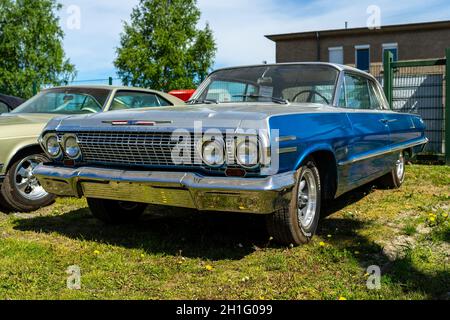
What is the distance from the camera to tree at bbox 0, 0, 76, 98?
19.2m

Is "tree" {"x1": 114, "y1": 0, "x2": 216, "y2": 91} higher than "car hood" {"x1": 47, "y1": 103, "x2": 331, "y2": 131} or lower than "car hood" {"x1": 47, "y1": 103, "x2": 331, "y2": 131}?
higher

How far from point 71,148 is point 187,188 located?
125 centimetres

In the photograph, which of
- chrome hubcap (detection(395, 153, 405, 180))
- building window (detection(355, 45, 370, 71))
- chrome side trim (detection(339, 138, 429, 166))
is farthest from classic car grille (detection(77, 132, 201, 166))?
building window (detection(355, 45, 370, 71))

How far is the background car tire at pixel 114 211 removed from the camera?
4574 millimetres

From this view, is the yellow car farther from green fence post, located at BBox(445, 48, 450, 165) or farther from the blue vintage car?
green fence post, located at BBox(445, 48, 450, 165)

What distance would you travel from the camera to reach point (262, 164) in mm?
3170

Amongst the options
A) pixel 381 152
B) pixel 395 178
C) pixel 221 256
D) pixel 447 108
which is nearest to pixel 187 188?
pixel 221 256

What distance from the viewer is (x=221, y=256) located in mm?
3688

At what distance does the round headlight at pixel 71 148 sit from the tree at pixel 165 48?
14426 mm

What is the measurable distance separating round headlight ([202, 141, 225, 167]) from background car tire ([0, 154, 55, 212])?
2.73 meters

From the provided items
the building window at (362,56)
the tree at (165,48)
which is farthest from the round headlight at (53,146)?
the building window at (362,56)

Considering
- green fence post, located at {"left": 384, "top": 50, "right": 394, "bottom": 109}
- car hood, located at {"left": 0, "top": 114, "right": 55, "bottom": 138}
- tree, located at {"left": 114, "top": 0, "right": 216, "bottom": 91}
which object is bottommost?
car hood, located at {"left": 0, "top": 114, "right": 55, "bottom": 138}

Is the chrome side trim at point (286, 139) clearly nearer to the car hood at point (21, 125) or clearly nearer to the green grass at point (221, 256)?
the green grass at point (221, 256)
